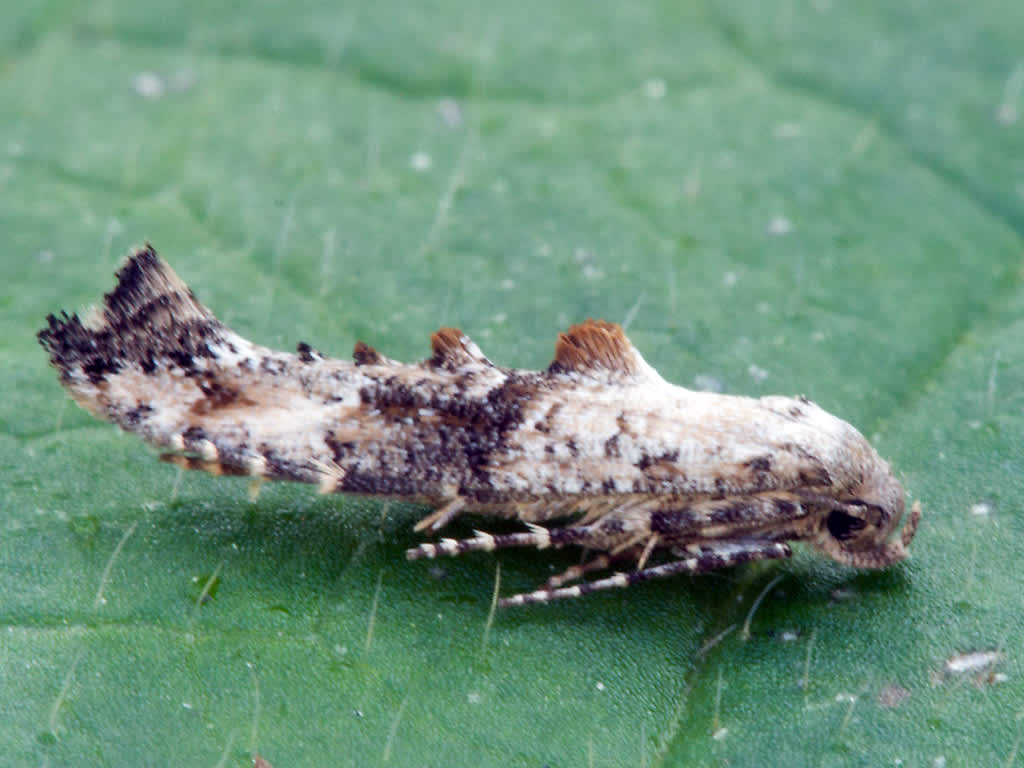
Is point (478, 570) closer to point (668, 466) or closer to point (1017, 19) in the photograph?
point (668, 466)

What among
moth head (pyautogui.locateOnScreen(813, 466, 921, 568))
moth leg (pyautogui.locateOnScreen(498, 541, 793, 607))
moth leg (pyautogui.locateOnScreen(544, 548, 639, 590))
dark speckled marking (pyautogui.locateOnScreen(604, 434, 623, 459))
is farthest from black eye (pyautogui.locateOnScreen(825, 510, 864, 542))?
dark speckled marking (pyautogui.locateOnScreen(604, 434, 623, 459))

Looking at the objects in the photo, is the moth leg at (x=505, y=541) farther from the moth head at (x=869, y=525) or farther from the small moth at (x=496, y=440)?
the moth head at (x=869, y=525)

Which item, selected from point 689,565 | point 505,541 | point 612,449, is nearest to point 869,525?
point 689,565

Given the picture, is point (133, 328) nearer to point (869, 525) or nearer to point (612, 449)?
point (612, 449)

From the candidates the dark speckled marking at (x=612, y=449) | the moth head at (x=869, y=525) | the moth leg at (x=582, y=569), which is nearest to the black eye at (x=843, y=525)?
the moth head at (x=869, y=525)

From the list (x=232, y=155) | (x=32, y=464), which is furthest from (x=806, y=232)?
(x=32, y=464)
